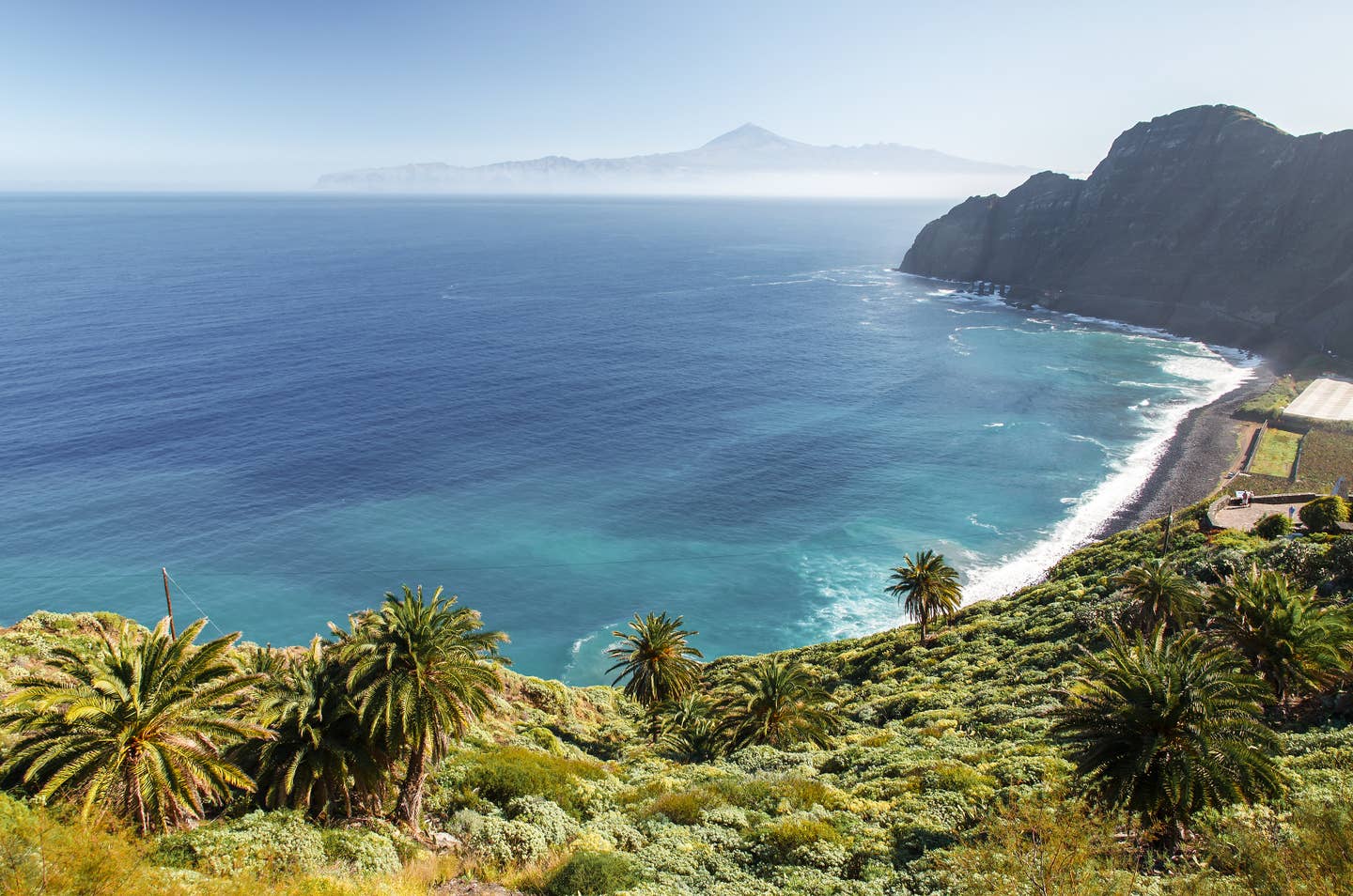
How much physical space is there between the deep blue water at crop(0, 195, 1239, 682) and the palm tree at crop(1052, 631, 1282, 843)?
4325 centimetres

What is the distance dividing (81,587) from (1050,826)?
246 ft

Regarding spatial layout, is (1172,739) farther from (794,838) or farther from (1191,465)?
(1191,465)

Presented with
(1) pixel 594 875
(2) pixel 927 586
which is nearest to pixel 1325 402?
(2) pixel 927 586

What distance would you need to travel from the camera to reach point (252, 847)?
1955 cm

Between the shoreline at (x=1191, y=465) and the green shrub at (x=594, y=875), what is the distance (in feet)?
225

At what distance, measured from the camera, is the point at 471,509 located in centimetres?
7925

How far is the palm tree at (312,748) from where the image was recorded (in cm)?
2205

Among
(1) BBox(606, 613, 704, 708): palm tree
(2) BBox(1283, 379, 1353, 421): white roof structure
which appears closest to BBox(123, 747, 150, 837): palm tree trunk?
(1) BBox(606, 613, 704, 708): palm tree

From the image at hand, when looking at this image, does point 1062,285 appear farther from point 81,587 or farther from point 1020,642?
point 81,587

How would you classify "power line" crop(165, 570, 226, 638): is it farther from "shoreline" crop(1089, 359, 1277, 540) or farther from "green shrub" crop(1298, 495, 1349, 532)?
"shoreline" crop(1089, 359, 1277, 540)

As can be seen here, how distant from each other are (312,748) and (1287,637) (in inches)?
1280

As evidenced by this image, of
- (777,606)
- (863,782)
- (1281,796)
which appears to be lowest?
(777,606)

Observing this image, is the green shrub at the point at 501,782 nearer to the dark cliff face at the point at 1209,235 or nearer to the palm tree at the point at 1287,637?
the palm tree at the point at 1287,637

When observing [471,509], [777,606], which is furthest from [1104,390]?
[471,509]
